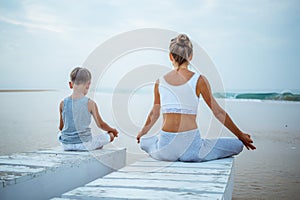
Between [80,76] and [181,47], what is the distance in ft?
3.66

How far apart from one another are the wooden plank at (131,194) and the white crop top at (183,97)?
3.48ft

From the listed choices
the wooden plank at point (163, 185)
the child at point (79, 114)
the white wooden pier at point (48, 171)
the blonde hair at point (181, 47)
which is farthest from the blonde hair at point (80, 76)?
the wooden plank at point (163, 185)

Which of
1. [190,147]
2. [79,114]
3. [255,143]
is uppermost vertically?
[79,114]

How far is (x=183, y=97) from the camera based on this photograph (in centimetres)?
305

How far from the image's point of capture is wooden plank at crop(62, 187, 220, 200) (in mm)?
1924

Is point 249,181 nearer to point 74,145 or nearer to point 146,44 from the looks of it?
point 74,145

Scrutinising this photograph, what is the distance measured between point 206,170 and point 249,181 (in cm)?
133

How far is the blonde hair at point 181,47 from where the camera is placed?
3000 mm

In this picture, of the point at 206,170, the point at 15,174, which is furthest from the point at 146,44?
the point at 15,174

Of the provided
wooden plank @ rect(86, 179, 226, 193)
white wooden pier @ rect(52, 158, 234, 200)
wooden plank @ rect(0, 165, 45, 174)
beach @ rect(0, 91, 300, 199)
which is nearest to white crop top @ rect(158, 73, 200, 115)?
white wooden pier @ rect(52, 158, 234, 200)

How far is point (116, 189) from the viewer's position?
208 centimetres

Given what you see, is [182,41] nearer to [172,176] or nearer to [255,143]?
[172,176]

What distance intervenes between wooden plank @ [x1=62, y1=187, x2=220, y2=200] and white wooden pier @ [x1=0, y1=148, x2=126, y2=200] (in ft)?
1.70

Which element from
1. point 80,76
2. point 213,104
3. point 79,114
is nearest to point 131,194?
point 213,104
